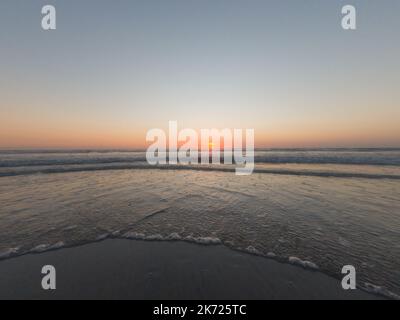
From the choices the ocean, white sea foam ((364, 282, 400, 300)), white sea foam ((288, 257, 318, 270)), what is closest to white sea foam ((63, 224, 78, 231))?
the ocean

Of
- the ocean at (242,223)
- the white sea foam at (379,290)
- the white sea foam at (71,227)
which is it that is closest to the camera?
the white sea foam at (379,290)

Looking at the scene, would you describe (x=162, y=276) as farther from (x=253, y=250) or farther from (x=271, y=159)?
(x=271, y=159)

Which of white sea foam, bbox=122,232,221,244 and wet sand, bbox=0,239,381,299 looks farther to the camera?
white sea foam, bbox=122,232,221,244

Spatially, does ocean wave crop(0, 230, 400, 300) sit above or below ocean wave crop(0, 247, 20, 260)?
below

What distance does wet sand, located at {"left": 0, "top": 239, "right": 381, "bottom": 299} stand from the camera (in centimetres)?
255

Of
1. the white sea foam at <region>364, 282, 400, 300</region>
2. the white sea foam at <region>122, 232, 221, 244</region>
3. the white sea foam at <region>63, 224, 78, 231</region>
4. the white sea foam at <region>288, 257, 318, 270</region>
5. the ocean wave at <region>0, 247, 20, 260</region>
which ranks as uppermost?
the white sea foam at <region>63, 224, 78, 231</region>

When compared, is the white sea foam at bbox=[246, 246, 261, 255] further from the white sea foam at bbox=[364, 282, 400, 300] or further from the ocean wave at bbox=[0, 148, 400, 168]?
the ocean wave at bbox=[0, 148, 400, 168]

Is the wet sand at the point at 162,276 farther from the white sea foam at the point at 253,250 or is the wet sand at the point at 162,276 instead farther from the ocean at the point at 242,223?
the ocean at the point at 242,223

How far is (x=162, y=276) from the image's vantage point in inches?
113

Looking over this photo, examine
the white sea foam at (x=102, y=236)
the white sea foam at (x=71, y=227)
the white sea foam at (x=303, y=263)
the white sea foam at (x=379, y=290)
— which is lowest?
the white sea foam at (x=379, y=290)

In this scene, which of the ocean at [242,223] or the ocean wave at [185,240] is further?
the ocean at [242,223]

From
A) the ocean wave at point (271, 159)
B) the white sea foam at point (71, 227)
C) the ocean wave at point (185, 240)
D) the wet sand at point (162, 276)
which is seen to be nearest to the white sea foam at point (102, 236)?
the ocean wave at point (185, 240)

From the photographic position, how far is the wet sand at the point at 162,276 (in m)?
2.55

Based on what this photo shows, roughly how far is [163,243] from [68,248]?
197 cm
